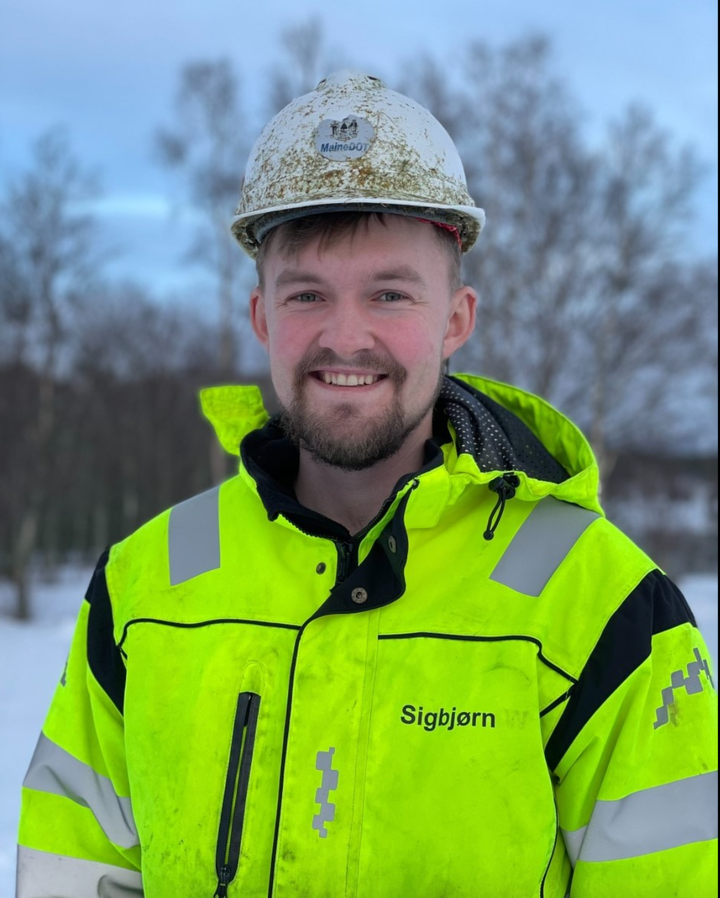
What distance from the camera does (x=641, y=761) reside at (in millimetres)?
1435

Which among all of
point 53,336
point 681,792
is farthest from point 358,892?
point 53,336

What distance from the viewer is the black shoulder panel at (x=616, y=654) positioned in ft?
4.78

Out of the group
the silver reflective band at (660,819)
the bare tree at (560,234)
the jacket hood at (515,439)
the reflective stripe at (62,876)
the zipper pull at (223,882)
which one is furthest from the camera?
the bare tree at (560,234)

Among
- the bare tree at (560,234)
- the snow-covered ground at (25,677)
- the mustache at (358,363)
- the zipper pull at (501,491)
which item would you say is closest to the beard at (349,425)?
the mustache at (358,363)

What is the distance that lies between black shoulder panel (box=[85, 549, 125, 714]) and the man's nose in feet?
2.40

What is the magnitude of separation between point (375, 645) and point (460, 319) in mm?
756

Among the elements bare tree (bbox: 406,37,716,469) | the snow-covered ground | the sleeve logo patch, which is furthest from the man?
bare tree (bbox: 406,37,716,469)

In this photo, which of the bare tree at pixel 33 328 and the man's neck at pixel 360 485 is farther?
the bare tree at pixel 33 328

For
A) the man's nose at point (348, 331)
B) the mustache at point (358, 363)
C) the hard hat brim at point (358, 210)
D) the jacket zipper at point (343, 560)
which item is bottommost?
the jacket zipper at point (343, 560)

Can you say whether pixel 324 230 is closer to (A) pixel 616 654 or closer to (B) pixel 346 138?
(B) pixel 346 138

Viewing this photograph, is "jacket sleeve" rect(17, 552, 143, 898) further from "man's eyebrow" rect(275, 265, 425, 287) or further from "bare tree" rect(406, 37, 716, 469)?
"bare tree" rect(406, 37, 716, 469)

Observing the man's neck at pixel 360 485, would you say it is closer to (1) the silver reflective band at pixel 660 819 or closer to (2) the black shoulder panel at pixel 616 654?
(2) the black shoulder panel at pixel 616 654

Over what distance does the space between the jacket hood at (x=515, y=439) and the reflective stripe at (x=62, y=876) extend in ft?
2.96

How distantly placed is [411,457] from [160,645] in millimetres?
638
